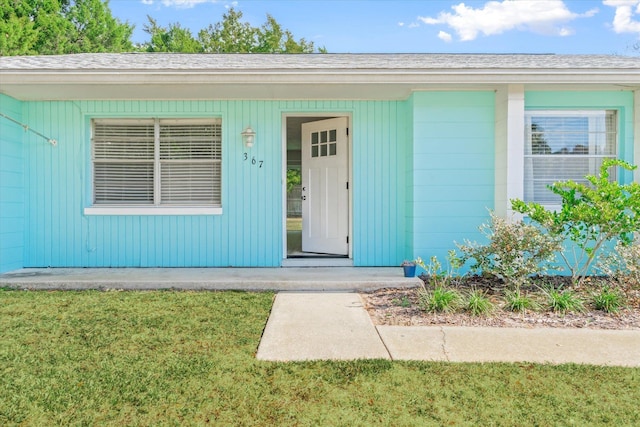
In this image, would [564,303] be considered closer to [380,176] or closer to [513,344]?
[513,344]

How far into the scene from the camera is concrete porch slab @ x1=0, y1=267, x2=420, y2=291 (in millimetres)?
5215

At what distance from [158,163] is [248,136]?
4.38ft

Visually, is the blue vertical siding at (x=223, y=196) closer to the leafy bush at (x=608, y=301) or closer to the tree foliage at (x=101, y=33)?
the leafy bush at (x=608, y=301)

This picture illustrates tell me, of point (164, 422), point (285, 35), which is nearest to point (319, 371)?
point (164, 422)

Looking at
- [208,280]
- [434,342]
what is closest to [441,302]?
[434,342]

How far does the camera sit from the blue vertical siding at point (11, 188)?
5.72m

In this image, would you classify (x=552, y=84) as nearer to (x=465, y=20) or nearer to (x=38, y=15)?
(x=38, y=15)

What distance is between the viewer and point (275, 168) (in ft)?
20.4

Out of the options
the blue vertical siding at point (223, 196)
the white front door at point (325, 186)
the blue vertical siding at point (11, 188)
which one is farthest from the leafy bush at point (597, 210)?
the blue vertical siding at point (11, 188)

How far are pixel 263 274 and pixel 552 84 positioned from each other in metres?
4.19

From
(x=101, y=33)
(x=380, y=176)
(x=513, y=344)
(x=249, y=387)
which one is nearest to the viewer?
(x=249, y=387)

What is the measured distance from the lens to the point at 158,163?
6.32 m

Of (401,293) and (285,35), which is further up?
(285,35)

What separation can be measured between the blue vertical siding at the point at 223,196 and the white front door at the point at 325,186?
0.48 meters
